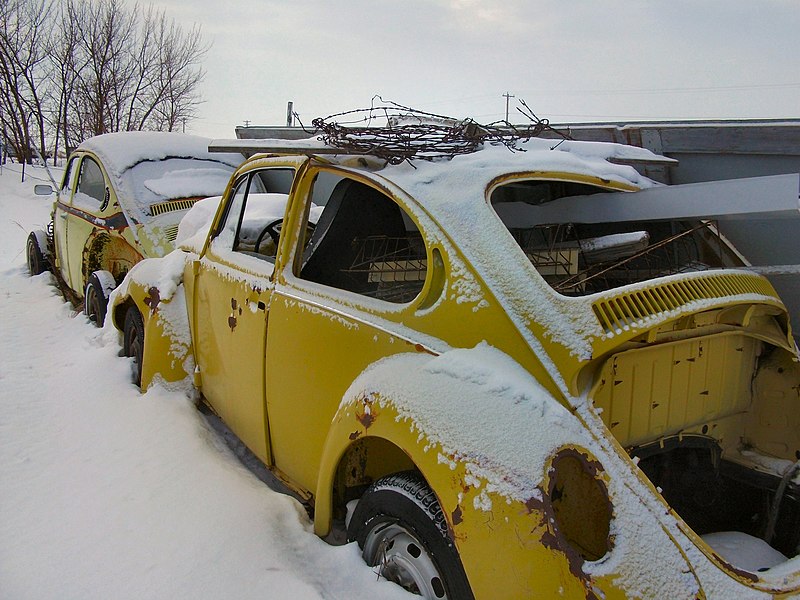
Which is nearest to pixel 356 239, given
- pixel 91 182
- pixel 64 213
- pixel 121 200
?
pixel 121 200

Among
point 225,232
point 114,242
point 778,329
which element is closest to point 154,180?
point 114,242

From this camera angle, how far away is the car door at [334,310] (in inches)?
91.7

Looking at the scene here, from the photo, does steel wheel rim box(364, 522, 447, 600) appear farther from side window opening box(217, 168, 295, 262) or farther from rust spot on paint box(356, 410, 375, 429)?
side window opening box(217, 168, 295, 262)

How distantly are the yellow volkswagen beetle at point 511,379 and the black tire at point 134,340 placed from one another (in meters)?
0.77

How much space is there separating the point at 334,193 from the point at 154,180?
4.37 metres

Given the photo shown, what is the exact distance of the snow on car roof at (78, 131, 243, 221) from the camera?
257 inches

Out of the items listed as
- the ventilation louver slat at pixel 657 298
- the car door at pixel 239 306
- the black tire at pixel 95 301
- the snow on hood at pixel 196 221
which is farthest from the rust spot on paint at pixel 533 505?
the black tire at pixel 95 301

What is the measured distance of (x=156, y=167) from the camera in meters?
6.95

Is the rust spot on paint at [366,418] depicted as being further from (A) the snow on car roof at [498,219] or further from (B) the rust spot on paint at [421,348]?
(A) the snow on car roof at [498,219]

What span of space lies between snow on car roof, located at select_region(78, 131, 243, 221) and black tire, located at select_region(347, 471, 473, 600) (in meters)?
5.06

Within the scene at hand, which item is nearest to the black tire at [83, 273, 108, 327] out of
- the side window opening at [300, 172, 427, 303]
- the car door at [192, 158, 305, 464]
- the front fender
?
the front fender

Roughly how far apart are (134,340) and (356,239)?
2227mm

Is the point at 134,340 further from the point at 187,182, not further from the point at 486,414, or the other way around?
the point at 486,414

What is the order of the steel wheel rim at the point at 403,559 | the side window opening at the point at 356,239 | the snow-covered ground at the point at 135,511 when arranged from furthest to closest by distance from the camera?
the side window opening at the point at 356,239 → the snow-covered ground at the point at 135,511 → the steel wheel rim at the point at 403,559
